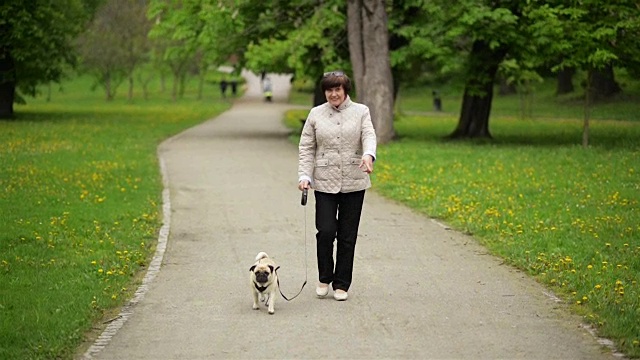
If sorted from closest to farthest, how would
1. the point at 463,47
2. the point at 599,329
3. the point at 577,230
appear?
1. the point at 599,329
2. the point at 577,230
3. the point at 463,47

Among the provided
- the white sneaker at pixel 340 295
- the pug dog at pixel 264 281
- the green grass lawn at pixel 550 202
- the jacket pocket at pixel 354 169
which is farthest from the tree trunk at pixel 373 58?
the pug dog at pixel 264 281

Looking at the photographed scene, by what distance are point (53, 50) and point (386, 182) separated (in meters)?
23.9

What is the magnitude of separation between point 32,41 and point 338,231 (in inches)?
1260

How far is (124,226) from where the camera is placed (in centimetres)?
1335

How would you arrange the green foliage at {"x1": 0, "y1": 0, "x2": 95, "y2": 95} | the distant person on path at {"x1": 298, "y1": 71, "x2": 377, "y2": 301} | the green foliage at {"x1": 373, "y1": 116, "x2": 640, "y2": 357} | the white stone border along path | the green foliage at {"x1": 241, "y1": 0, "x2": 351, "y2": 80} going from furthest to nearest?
the green foliage at {"x1": 0, "y1": 0, "x2": 95, "y2": 95} < the green foliage at {"x1": 241, "y1": 0, "x2": 351, "y2": 80} < the green foliage at {"x1": 373, "y1": 116, "x2": 640, "y2": 357} < the distant person on path at {"x1": 298, "y1": 71, "x2": 377, "y2": 301} < the white stone border along path

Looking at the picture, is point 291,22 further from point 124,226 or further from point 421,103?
point 421,103

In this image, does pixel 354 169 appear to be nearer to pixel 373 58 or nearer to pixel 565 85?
pixel 373 58

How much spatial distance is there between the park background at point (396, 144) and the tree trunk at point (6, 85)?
0.28 feet

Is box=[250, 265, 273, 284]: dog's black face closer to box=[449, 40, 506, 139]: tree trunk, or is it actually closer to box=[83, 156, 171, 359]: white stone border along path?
box=[83, 156, 171, 359]: white stone border along path

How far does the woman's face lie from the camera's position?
8820 mm

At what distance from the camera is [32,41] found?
38906 mm

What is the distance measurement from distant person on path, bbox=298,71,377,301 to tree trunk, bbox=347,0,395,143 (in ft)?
61.8

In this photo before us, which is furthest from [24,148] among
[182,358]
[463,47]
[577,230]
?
[182,358]

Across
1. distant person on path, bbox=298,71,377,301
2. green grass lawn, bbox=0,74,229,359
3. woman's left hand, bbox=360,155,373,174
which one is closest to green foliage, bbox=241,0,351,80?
green grass lawn, bbox=0,74,229,359
